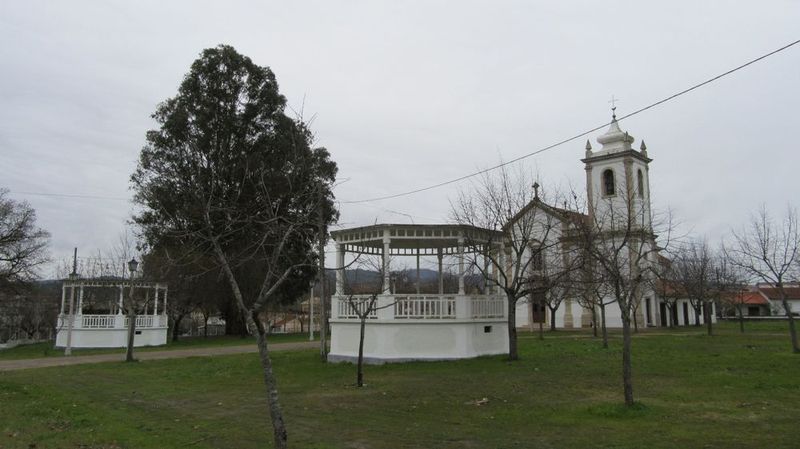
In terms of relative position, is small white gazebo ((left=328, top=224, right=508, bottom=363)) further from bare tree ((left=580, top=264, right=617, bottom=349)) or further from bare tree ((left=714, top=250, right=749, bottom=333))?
bare tree ((left=714, top=250, right=749, bottom=333))

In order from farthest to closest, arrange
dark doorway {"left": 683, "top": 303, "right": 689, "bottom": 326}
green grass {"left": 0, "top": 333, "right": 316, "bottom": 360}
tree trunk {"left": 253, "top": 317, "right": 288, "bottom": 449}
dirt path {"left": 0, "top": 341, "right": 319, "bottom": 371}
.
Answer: dark doorway {"left": 683, "top": 303, "right": 689, "bottom": 326}, green grass {"left": 0, "top": 333, "right": 316, "bottom": 360}, dirt path {"left": 0, "top": 341, "right": 319, "bottom": 371}, tree trunk {"left": 253, "top": 317, "right": 288, "bottom": 449}

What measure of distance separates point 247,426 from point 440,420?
113 inches

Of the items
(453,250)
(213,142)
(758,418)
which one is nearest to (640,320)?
(453,250)

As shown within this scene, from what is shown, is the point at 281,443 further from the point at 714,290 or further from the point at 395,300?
the point at 714,290

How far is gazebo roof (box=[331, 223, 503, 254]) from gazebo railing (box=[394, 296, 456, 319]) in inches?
75.0

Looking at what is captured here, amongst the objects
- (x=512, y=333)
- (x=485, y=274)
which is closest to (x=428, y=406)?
(x=512, y=333)

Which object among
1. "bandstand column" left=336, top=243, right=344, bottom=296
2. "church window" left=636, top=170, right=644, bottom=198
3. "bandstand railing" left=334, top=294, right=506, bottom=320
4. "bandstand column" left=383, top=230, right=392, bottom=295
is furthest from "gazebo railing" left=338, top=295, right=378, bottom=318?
"church window" left=636, top=170, right=644, bottom=198

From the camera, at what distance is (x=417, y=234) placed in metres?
18.8

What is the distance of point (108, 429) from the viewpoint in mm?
8727

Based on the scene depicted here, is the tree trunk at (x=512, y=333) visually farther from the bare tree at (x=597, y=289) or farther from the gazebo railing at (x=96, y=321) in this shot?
the gazebo railing at (x=96, y=321)

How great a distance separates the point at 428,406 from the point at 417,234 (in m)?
8.80

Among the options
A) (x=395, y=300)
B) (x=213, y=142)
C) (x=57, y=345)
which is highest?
(x=213, y=142)

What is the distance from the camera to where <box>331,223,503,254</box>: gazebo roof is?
18.6 metres

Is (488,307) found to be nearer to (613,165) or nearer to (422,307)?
(422,307)
